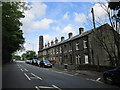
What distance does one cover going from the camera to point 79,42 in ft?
123

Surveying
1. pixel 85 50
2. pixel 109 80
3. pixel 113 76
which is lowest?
pixel 109 80

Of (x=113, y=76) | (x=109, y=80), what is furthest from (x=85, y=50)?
(x=113, y=76)

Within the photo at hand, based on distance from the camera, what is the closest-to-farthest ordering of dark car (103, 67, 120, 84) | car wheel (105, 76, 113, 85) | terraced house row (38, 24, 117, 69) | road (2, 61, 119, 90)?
1. road (2, 61, 119, 90)
2. dark car (103, 67, 120, 84)
3. car wheel (105, 76, 113, 85)
4. terraced house row (38, 24, 117, 69)

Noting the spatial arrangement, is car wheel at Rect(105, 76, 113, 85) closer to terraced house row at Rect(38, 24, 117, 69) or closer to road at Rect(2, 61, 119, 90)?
road at Rect(2, 61, 119, 90)

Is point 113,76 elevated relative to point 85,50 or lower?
lower

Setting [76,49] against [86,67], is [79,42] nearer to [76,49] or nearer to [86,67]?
[76,49]

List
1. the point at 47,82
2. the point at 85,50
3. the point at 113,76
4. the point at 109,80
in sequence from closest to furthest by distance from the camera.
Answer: the point at 113,76
the point at 109,80
the point at 47,82
the point at 85,50

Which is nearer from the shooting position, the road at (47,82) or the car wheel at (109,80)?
the road at (47,82)

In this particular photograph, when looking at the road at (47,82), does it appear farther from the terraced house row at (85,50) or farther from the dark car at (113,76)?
the terraced house row at (85,50)

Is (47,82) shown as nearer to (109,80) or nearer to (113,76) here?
(109,80)

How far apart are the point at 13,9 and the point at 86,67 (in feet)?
47.4

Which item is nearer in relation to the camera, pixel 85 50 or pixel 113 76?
pixel 113 76

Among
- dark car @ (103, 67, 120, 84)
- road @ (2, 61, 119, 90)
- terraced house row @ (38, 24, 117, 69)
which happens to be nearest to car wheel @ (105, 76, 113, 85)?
dark car @ (103, 67, 120, 84)

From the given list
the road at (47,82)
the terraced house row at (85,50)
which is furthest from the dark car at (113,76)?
the terraced house row at (85,50)
